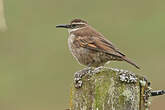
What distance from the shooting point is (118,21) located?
57.8ft

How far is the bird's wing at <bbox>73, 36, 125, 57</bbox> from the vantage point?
8547mm

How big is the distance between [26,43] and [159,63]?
3660 mm

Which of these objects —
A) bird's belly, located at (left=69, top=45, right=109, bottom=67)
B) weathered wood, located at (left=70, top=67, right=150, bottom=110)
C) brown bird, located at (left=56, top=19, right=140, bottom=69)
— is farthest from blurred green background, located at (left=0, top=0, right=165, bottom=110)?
weathered wood, located at (left=70, top=67, right=150, bottom=110)

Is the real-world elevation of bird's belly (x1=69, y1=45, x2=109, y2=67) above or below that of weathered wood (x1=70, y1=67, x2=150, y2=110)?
above

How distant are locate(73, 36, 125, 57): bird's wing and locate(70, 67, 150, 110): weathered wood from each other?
2716 millimetres

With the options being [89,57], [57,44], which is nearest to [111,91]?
[89,57]

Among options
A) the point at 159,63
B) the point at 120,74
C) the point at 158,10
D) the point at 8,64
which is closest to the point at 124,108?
the point at 120,74

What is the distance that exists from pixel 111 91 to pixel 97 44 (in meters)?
3.19

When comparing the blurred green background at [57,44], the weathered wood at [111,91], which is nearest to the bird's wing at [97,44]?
the blurred green background at [57,44]

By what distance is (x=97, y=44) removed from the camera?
880 centimetres

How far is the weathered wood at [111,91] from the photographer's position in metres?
5.62

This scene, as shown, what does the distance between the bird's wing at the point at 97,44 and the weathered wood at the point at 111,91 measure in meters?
2.72

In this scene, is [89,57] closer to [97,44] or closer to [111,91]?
[97,44]

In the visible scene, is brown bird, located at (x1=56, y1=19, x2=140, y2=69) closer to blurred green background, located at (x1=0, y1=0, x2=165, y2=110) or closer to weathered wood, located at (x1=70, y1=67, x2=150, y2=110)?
blurred green background, located at (x1=0, y1=0, x2=165, y2=110)
